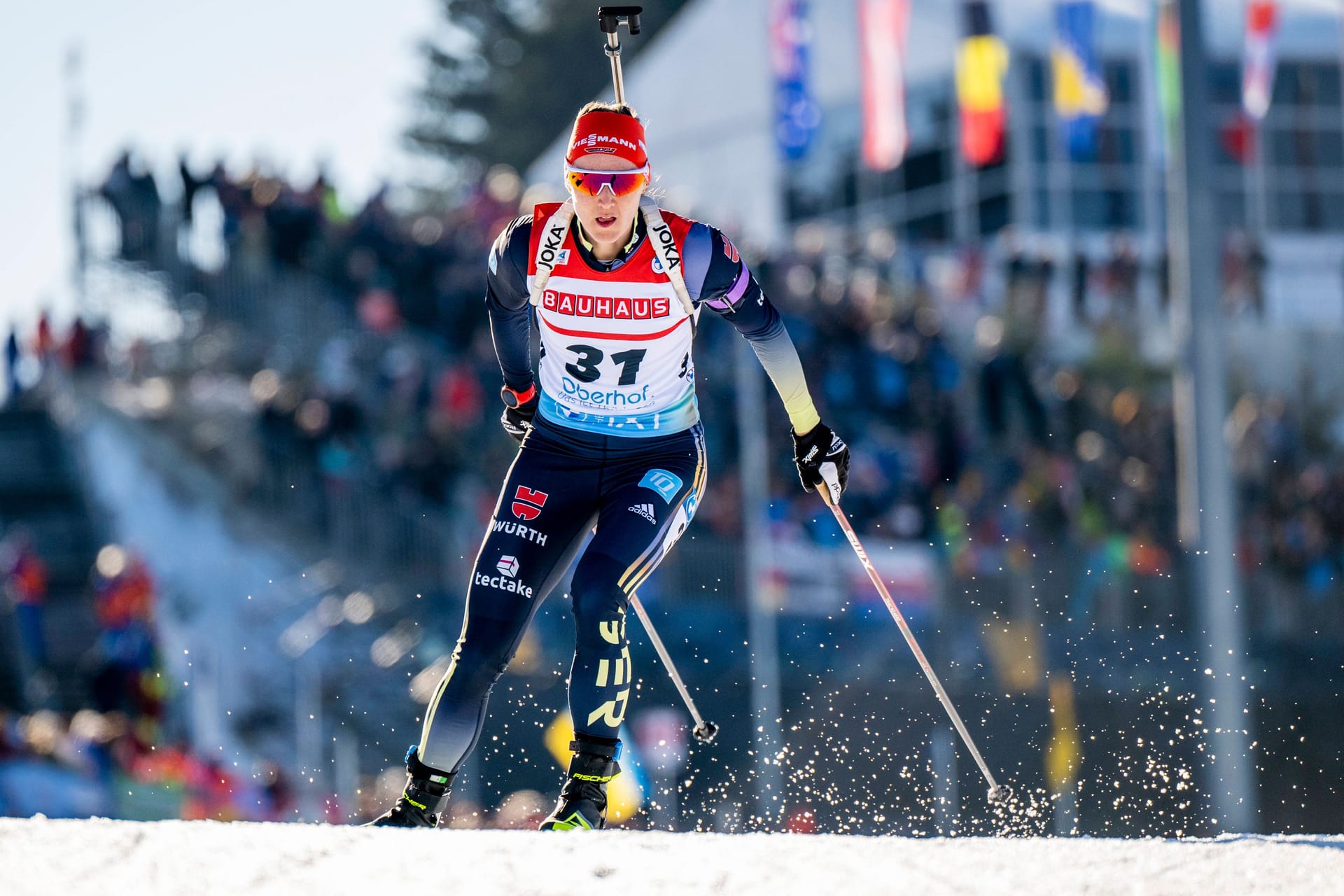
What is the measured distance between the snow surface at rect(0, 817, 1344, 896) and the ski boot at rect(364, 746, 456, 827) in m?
0.86

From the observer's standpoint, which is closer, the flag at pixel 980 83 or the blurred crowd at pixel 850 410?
the blurred crowd at pixel 850 410

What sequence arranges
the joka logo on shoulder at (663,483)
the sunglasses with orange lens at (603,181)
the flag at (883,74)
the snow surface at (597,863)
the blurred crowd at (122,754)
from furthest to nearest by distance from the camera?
the flag at (883,74) < the blurred crowd at (122,754) < the joka logo on shoulder at (663,483) < the sunglasses with orange lens at (603,181) < the snow surface at (597,863)

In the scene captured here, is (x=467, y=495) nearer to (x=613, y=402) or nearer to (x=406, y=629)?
(x=406, y=629)

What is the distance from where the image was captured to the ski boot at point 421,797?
18.9 feet

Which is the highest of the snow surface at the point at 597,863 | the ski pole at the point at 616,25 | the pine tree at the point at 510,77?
the pine tree at the point at 510,77

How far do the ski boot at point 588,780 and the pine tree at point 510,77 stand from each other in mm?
49277

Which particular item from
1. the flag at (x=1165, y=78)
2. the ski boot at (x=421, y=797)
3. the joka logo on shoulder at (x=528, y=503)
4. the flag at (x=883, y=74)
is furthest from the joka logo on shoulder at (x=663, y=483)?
the flag at (x=883, y=74)

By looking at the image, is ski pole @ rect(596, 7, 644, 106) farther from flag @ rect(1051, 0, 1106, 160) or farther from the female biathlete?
flag @ rect(1051, 0, 1106, 160)

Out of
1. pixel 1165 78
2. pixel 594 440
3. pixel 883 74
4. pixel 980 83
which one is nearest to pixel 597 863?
pixel 594 440

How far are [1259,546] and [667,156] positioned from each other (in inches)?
792

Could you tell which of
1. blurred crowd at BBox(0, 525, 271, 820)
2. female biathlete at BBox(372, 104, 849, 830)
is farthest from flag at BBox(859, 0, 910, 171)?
female biathlete at BBox(372, 104, 849, 830)

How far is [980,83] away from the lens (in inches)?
884

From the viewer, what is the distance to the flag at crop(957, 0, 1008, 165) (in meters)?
21.7

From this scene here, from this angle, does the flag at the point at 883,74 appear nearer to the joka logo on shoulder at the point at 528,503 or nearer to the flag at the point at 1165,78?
the flag at the point at 1165,78
